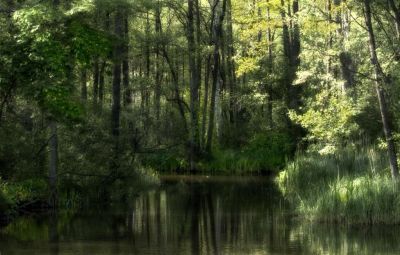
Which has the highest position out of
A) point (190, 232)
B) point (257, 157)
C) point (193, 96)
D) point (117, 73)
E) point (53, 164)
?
point (193, 96)

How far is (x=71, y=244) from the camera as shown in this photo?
12.0 metres

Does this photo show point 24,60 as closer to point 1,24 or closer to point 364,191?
point 1,24

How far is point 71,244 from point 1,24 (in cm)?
646

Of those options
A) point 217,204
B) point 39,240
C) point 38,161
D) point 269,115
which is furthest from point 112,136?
point 269,115

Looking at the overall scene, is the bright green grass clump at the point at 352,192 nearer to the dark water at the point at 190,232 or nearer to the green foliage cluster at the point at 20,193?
the dark water at the point at 190,232

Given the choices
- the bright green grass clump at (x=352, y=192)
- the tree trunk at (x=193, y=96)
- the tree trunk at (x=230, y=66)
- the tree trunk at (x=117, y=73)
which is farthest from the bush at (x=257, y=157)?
the bright green grass clump at (x=352, y=192)

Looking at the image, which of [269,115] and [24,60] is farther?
[269,115]

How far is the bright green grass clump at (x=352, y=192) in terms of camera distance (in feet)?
42.1

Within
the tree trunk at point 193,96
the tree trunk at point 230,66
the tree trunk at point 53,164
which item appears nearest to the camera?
the tree trunk at point 53,164

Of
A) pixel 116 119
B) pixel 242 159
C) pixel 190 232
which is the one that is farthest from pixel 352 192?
pixel 242 159

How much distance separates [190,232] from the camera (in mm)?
13453

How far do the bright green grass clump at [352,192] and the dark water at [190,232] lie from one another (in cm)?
35

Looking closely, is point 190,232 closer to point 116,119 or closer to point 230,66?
point 116,119

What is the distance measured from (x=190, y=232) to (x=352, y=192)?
3.71 m
